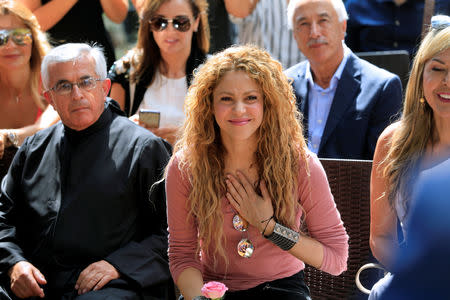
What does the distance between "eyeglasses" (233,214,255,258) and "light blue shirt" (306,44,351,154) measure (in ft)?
4.19

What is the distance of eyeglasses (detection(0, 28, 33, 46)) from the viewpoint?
404cm

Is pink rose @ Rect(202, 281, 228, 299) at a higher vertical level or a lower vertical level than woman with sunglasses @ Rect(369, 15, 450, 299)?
lower

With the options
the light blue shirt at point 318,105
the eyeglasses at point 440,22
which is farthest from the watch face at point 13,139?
the eyeglasses at point 440,22

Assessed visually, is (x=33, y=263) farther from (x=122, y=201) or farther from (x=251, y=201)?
(x=251, y=201)

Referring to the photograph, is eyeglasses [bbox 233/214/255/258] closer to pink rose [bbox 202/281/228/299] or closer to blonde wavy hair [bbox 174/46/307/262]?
blonde wavy hair [bbox 174/46/307/262]

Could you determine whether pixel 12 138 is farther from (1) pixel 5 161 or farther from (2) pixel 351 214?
(2) pixel 351 214

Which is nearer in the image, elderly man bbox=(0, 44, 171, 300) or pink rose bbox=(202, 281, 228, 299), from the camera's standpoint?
pink rose bbox=(202, 281, 228, 299)

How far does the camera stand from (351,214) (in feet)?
9.77

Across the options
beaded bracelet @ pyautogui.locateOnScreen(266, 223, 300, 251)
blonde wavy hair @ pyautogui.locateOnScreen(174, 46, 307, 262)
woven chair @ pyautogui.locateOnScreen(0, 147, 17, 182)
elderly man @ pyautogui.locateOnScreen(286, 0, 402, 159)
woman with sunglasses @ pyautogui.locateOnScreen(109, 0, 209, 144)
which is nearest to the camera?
beaded bracelet @ pyautogui.locateOnScreen(266, 223, 300, 251)

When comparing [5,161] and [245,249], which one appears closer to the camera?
[245,249]

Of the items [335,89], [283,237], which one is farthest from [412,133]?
[335,89]

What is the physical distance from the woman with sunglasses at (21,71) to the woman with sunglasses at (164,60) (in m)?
0.53

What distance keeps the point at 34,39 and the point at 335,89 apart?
6.87ft

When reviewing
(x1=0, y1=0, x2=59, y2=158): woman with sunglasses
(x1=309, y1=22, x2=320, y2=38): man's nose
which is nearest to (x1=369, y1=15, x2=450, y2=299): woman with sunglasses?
(x1=309, y1=22, x2=320, y2=38): man's nose
